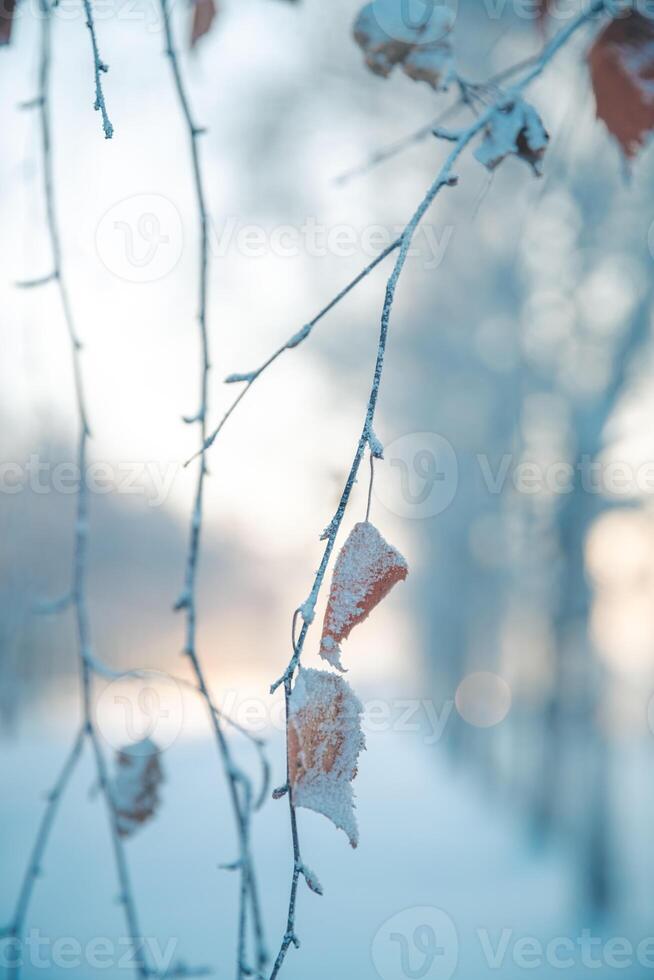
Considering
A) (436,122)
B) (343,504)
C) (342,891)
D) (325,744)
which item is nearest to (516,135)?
(436,122)

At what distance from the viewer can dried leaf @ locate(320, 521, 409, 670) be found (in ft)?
1.53

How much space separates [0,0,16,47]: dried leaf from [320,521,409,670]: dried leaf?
611mm

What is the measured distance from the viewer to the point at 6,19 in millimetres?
722

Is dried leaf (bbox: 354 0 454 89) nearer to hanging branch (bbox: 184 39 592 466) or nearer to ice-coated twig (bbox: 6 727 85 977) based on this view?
hanging branch (bbox: 184 39 592 466)

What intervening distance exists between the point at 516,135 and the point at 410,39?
163 millimetres

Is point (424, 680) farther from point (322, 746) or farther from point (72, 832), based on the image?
point (322, 746)

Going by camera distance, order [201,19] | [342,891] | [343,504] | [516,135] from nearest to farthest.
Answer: [343,504]
[516,135]
[201,19]
[342,891]

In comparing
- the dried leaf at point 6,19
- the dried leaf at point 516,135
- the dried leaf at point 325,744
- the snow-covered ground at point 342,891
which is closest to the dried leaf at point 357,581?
the dried leaf at point 325,744

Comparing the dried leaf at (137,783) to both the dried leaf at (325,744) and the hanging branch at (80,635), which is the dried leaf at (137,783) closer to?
the hanging branch at (80,635)

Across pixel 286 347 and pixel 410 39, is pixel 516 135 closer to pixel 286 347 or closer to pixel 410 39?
pixel 410 39

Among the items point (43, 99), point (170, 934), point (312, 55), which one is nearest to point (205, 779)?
point (170, 934)

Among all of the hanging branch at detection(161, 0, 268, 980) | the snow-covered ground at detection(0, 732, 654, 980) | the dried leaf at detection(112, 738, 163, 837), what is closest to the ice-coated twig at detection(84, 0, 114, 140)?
the hanging branch at detection(161, 0, 268, 980)

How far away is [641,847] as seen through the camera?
20.4ft

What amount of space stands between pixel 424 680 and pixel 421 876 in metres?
5.62
